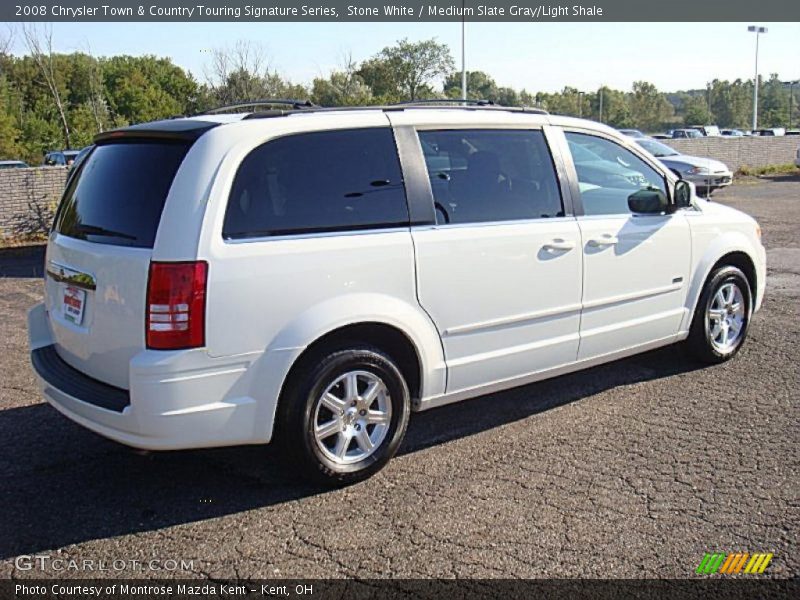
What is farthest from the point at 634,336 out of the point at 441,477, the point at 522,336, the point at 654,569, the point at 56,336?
the point at 56,336

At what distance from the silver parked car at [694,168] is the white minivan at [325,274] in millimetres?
17644

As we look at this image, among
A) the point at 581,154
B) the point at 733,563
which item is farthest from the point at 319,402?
the point at 581,154

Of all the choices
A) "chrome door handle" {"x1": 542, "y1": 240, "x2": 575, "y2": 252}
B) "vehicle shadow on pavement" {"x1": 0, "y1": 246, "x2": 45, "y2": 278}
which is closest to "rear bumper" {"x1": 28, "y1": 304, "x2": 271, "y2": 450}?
"chrome door handle" {"x1": 542, "y1": 240, "x2": 575, "y2": 252}

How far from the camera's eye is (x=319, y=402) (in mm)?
4012

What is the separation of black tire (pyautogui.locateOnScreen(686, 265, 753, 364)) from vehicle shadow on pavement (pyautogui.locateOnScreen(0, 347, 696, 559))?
1.05 m

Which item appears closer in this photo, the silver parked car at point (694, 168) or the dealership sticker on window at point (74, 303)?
the dealership sticker on window at point (74, 303)

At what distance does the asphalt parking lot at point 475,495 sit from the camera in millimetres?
3492

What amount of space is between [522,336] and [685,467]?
3.72ft

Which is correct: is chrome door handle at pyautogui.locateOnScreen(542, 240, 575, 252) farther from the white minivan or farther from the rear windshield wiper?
the rear windshield wiper

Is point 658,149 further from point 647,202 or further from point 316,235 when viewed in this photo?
point 316,235

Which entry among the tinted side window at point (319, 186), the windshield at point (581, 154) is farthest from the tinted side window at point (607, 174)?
the tinted side window at point (319, 186)

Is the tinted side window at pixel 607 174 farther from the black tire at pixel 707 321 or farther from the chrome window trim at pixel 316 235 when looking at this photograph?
the chrome window trim at pixel 316 235

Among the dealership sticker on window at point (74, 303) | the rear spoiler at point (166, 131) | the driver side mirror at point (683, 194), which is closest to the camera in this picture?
the rear spoiler at point (166, 131)

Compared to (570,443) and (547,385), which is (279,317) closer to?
(570,443)
